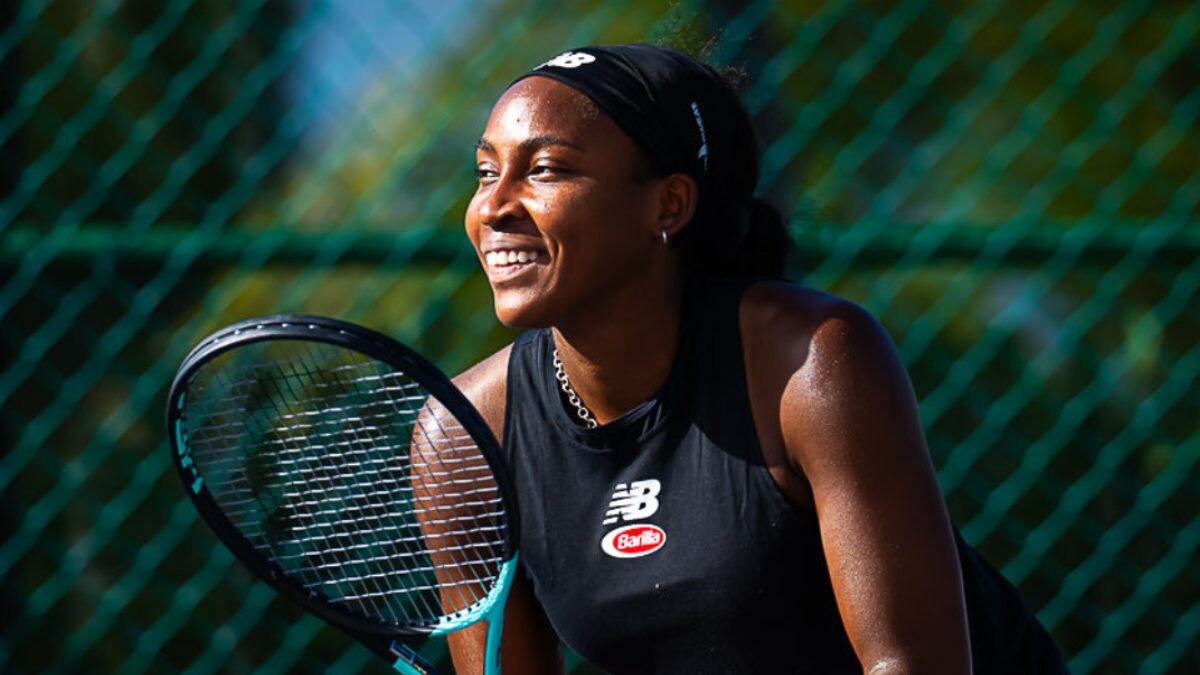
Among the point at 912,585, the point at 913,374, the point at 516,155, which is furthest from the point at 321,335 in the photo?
the point at 913,374

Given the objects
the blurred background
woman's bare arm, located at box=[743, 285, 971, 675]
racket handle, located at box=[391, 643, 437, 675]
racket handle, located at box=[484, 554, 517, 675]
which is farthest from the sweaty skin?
the blurred background

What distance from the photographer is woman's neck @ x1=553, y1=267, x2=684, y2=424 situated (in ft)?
6.88

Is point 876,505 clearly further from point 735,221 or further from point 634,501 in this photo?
point 735,221

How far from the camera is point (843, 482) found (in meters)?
1.93

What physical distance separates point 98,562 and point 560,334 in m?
1.39

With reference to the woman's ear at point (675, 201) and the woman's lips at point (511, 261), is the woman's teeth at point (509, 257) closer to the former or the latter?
the woman's lips at point (511, 261)

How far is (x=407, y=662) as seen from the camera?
2084mm

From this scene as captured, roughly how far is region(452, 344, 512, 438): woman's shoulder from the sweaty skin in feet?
0.40

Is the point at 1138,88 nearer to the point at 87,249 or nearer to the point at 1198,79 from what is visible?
the point at 1198,79

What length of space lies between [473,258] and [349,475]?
1041 mm

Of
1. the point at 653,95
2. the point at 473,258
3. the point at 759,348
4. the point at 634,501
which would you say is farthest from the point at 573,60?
the point at 473,258

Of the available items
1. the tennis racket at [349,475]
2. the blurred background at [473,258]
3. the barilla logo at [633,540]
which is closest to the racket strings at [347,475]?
the tennis racket at [349,475]

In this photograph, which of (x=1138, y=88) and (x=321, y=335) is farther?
(x=1138, y=88)

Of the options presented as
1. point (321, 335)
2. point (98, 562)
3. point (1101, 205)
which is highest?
point (321, 335)
